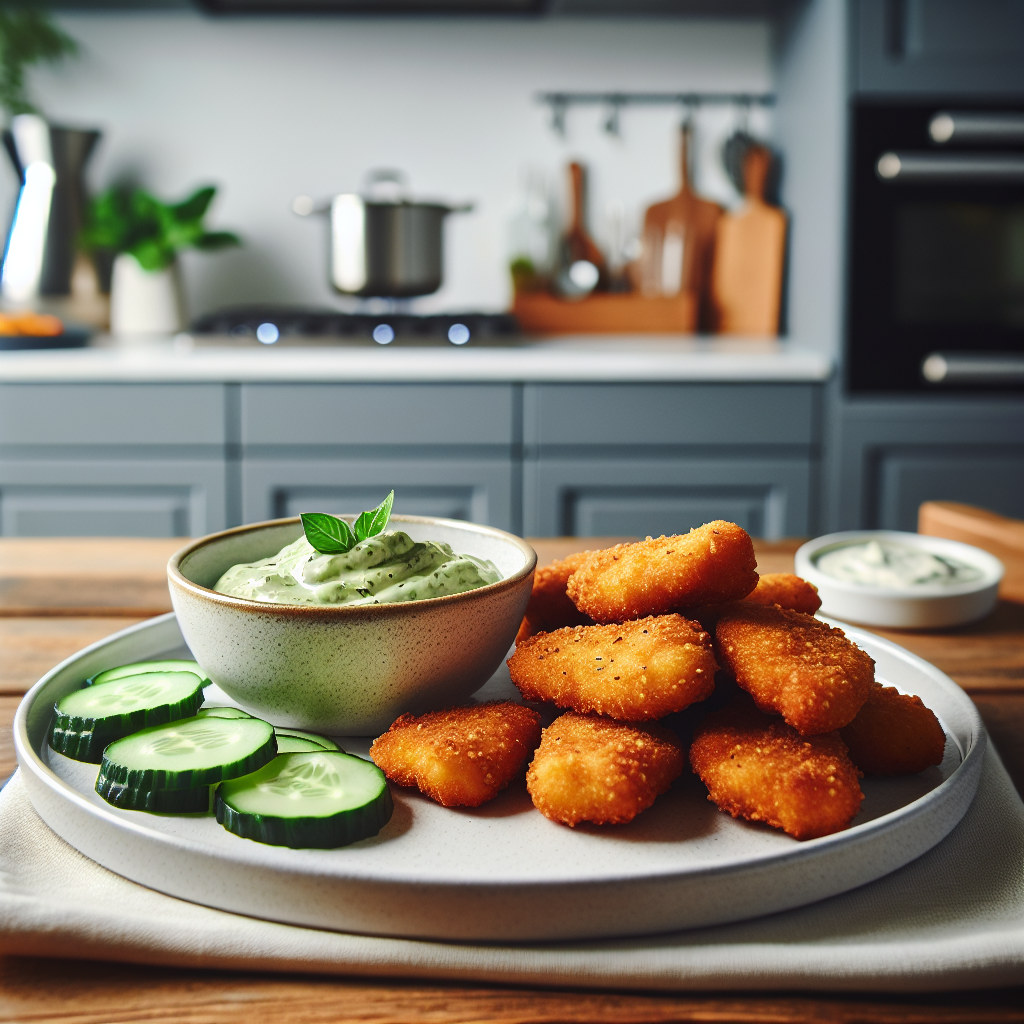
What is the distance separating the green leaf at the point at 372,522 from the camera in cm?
79

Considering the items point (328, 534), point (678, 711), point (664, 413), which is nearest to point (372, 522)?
point (328, 534)

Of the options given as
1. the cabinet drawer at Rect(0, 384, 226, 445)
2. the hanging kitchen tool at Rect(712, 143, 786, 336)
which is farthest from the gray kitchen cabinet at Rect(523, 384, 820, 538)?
the cabinet drawer at Rect(0, 384, 226, 445)

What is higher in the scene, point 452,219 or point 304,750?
point 452,219

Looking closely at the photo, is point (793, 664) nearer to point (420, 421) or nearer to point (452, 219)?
point (420, 421)

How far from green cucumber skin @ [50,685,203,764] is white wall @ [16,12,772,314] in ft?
9.20

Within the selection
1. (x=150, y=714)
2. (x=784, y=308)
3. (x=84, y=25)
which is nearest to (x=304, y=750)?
(x=150, y=714)

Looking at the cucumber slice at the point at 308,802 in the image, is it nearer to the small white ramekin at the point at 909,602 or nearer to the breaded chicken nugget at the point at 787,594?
the breaded chicken nugget at the point at 787,594

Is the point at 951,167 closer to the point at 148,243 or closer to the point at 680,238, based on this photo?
the point at 680,238

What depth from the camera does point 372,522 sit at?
2.63 feet

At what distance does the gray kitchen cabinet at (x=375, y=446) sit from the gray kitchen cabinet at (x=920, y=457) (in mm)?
846

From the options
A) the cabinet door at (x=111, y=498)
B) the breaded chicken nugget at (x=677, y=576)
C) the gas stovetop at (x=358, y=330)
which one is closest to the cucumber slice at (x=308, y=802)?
the breaded chicken nugget at (x=677, y=576)

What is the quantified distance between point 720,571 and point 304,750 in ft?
0.98

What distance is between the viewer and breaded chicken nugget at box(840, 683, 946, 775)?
2.04 ft

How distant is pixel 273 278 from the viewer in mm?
3330
